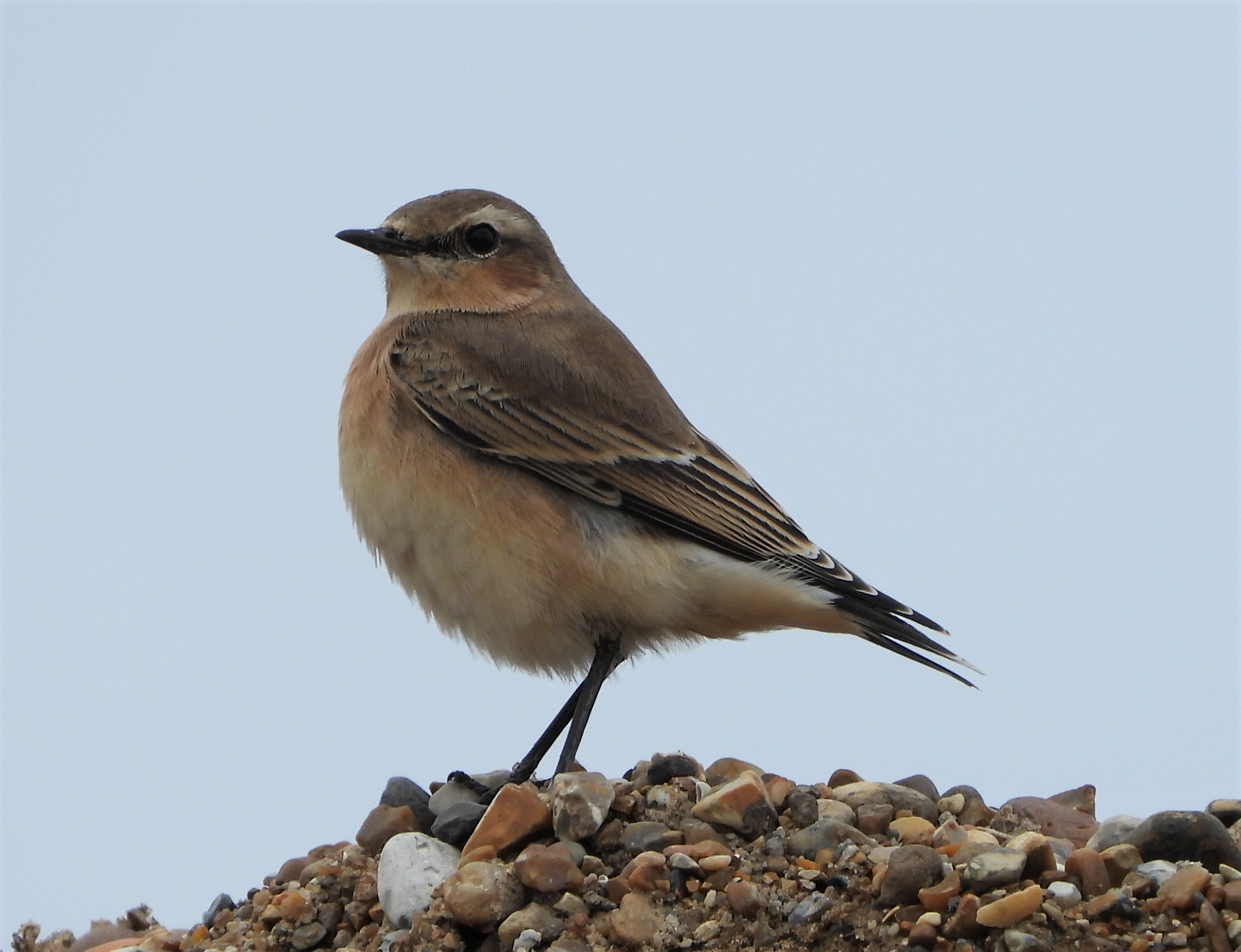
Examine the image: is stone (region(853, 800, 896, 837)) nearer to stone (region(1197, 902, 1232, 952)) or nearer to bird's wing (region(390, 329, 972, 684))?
bird's wing (region(390, 329, 972, 684))

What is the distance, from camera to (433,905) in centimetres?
691

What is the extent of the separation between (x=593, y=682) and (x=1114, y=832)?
3038mm

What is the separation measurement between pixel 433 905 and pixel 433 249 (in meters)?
4.66

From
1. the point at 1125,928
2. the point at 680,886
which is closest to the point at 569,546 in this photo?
the point at 680,886

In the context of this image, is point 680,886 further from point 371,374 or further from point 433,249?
point 433,249

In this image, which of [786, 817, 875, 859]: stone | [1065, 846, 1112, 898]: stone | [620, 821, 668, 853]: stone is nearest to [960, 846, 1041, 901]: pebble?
[1065, 846, 1112, 898]: stone

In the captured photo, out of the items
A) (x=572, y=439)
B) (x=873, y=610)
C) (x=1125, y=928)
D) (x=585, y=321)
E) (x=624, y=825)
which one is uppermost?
(x=585, y=321)

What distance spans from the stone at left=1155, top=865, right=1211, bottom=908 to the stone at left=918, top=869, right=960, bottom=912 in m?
0.90

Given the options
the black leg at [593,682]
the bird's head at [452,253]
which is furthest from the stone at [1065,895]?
the bird's head at [452,253]

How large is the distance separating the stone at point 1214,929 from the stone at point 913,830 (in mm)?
1233

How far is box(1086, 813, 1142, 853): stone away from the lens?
725 centimetres

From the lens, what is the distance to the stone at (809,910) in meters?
6.50

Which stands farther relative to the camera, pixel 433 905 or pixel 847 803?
pixel 847 803

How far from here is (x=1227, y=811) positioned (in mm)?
8266
